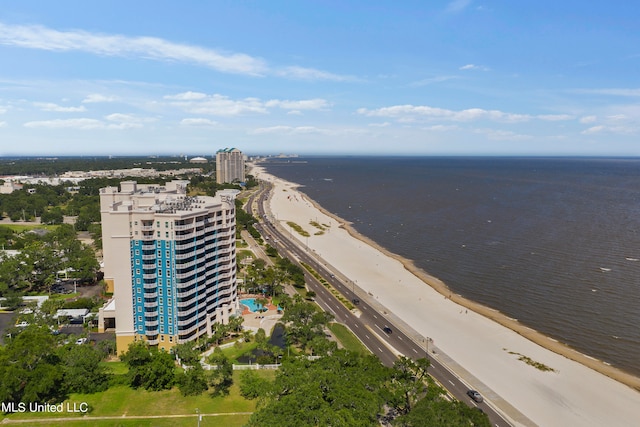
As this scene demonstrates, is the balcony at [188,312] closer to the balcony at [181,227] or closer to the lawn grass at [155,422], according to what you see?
the balcony at [181,227]

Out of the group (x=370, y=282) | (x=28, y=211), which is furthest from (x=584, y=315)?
(x=28, y=211)

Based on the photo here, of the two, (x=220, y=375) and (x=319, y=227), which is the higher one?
(x=319, y=227)

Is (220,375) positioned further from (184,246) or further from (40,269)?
(40,269)

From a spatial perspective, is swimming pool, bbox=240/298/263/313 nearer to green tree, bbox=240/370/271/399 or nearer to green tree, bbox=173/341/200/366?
green tree, bbox=173/341/200/366

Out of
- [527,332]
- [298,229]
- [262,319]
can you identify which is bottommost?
[527,332]

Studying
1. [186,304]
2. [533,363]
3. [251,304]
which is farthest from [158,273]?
[533,363]
